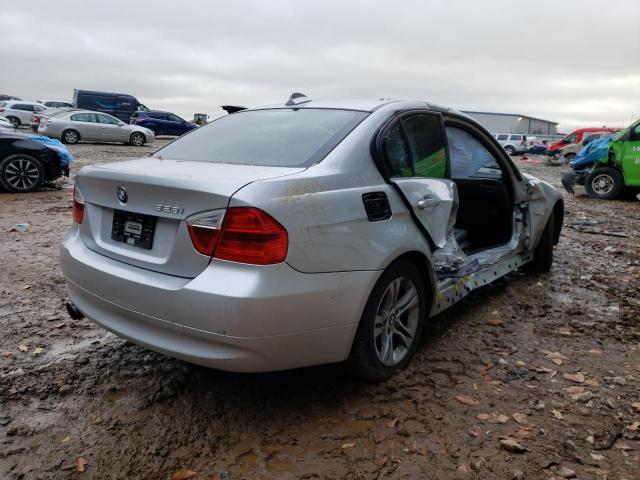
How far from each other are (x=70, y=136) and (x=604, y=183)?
19.6 meters

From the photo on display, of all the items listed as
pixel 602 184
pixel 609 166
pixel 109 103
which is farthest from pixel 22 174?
pixel 109 103

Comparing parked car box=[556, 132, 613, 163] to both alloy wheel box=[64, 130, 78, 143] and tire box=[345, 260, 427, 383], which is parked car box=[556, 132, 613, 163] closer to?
alloy wheel box=[64, 130, 78, 143]

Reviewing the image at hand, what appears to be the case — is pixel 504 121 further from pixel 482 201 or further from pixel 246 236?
pixel 246 236

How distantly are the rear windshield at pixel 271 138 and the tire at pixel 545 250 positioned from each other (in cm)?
286

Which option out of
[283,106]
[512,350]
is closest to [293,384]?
[512,350]

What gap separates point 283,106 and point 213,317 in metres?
1.88

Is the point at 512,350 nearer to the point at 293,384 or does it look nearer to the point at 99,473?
the point at 293,384

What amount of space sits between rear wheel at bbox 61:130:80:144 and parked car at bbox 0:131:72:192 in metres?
12.7

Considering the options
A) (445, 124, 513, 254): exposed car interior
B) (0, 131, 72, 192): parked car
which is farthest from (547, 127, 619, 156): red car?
(445, 124, 513, 254): exposed car interior

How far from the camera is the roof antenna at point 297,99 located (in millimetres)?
3690

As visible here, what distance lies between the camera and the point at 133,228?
8.61ft

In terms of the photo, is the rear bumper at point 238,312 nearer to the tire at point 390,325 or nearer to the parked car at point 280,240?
the parked car at point 280,240

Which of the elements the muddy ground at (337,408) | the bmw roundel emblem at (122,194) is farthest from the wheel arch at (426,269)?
the bmw roundel emblem at (122,194)

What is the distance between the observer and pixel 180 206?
2381mm
